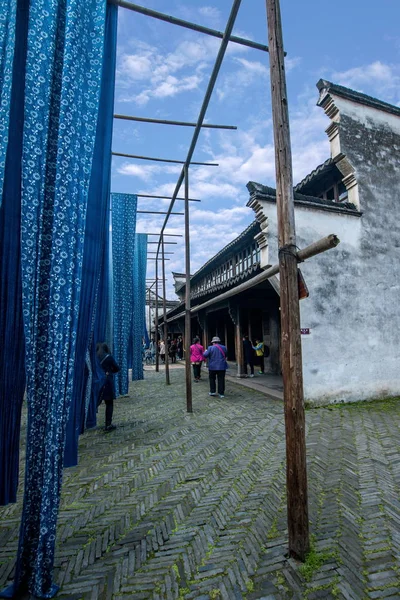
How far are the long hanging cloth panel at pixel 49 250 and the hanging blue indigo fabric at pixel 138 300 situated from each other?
804 centimetres

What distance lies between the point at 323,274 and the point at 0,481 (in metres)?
7.20

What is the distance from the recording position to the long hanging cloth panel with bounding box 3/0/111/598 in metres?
2.25

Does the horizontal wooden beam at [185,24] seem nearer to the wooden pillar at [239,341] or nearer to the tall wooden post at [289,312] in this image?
the tall wooden post at [289,312]

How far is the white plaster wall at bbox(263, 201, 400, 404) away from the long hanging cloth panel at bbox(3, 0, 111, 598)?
561cm

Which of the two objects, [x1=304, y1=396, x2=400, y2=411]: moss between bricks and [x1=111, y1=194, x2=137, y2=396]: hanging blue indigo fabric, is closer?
[x1=304, y1=396, x2=400, y2=411]: moss between bricks

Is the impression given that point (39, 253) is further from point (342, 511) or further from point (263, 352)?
point (263, 352)

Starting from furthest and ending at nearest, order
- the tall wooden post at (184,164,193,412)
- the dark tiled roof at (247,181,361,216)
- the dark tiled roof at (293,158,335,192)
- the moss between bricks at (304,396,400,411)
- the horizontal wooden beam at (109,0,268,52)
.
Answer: the dark tiled roof at (293,158,335,192), the dark tiled roof at (247,181,361,216), the moss between bricks at (304,396,400,411), the tall wooden post at (184,164,193,412), the horizontal wooden beam at (109,0,268,52)

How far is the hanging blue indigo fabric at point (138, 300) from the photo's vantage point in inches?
→ 422

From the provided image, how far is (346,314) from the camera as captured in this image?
7.92 m

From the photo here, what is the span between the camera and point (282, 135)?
2.88m

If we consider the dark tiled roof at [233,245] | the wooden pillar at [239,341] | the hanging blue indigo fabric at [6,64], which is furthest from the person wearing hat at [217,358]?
the hanging blue indigo fabric at [6,64]

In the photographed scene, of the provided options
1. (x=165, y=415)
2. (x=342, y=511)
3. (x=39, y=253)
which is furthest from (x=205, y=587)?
(x=165, y=415)

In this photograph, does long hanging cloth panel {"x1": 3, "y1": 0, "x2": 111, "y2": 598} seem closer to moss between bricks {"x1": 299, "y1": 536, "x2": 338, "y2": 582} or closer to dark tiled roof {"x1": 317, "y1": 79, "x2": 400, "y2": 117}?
moss between bricks {"x1": 299, "y1": 536, "x2": 338, "y2": 582}

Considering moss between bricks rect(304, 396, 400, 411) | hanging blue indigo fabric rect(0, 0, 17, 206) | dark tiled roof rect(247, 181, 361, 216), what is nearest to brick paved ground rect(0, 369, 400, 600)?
moss between bricks rect(304, 396, 400, 411)
